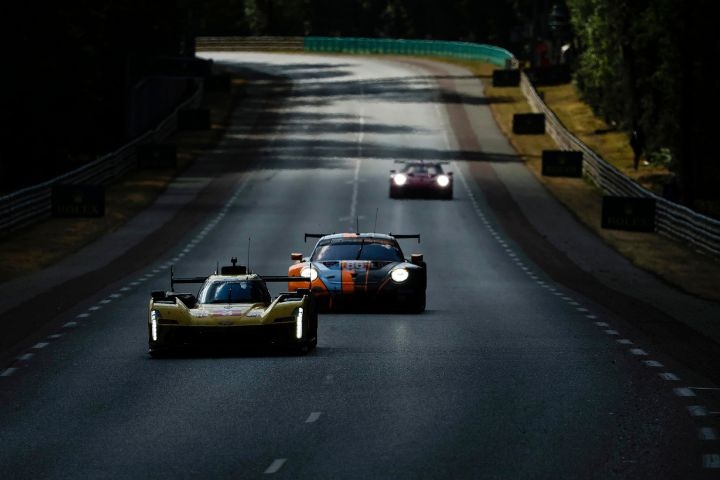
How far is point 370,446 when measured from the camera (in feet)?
48.6

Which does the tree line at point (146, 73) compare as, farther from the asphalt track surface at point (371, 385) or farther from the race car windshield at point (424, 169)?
the asphalt track surface at point (371, 385)

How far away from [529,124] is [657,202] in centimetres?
3906

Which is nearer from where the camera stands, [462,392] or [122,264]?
[462,392]

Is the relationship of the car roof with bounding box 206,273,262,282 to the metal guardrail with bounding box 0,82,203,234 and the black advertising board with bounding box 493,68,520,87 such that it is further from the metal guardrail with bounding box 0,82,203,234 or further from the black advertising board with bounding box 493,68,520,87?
the black advertising board with bounding box 493,68,520,87

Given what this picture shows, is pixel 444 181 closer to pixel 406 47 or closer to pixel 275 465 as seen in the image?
pixel 275 465

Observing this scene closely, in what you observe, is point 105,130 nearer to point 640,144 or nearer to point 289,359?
point 640,144

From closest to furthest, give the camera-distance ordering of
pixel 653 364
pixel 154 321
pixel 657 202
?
pixel 653 364 < pixel 154 321 < pixel 657 202

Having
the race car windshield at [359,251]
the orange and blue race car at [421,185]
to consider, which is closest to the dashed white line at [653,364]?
the race car windshield at [359,251]

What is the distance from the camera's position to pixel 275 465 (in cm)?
1378

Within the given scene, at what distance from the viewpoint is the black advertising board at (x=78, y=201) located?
5572cm

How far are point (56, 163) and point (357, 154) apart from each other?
15.5 metres

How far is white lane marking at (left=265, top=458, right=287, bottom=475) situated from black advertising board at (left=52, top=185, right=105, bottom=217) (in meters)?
42.5

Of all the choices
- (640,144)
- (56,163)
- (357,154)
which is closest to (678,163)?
(640,144)

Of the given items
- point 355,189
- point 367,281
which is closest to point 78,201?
point 355,189
